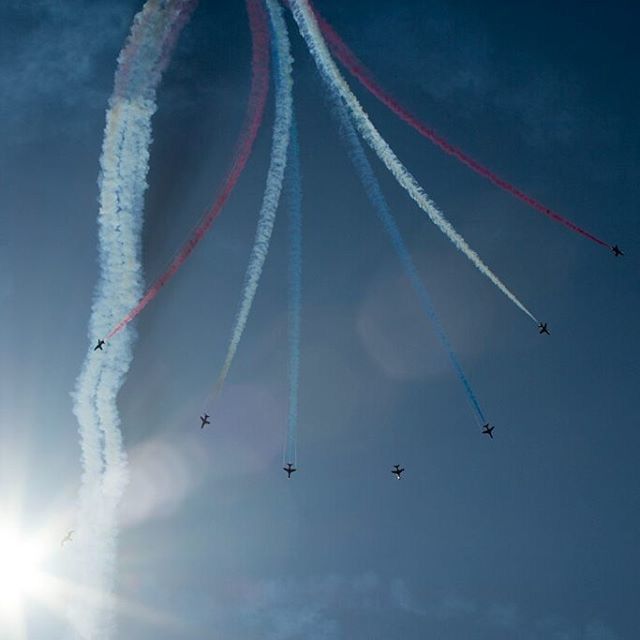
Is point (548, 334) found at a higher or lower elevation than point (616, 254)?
lower

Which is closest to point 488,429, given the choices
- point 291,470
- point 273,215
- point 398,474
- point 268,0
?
point 398,474

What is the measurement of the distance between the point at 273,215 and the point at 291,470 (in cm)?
1560

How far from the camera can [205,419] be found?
38000 millimetres

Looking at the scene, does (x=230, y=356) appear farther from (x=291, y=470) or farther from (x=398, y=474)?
(x=398, y=474)

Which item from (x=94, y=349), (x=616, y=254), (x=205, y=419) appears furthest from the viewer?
(x=205, y=419)

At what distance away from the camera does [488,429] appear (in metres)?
39.2

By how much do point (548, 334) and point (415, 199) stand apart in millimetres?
10904

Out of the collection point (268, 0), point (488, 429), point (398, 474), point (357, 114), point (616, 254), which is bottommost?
point (398, 474)

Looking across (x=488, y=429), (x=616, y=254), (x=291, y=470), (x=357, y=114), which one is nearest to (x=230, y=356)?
(x=291, y=470)

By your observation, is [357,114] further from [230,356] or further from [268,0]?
[230,356]

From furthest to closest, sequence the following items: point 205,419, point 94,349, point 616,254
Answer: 1. point 205,419
2. point 616,254
3. point 94,349

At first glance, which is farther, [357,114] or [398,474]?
[398,474]

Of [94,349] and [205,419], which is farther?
[205,419]

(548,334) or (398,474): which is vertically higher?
(548,334)
